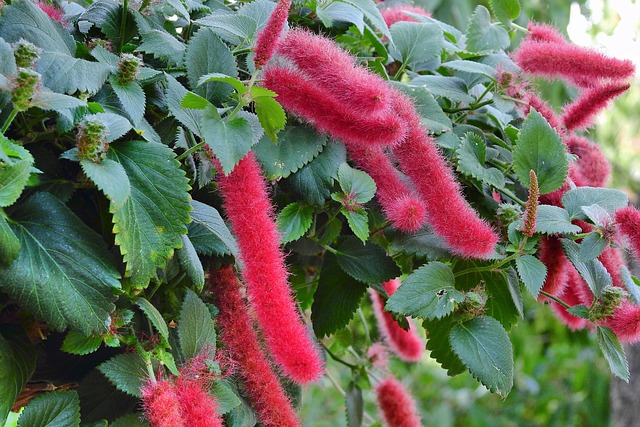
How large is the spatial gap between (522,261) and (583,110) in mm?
162

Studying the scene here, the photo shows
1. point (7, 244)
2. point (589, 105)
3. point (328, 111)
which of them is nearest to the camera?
point (7, 244)

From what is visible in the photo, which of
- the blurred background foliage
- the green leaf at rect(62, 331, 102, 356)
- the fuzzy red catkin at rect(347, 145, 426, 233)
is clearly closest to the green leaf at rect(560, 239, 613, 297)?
the fuzzy red catkin at rect(347, 145, 426, 233)

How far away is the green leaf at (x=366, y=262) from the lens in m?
0.52

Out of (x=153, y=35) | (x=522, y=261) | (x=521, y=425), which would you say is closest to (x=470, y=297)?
(x=522, y=261)

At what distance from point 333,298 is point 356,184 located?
133 millimetres

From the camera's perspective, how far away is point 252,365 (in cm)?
44

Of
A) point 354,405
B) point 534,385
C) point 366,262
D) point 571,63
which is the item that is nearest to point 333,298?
point 366,262

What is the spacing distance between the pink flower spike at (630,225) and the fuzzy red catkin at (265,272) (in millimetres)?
231

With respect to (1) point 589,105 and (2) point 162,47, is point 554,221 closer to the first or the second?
(1) point 589,105

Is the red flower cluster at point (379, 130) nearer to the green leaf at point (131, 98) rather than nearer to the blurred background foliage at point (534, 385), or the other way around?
the green leaf at point (131, 98)

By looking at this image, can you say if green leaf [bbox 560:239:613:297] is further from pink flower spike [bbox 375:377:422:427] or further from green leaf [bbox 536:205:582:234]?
pink flower spike [bbox 375:377:422:427]

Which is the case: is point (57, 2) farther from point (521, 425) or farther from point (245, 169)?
point (521, 425)

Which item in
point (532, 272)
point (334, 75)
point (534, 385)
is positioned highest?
point (334, 75)

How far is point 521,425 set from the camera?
209 centimetres
